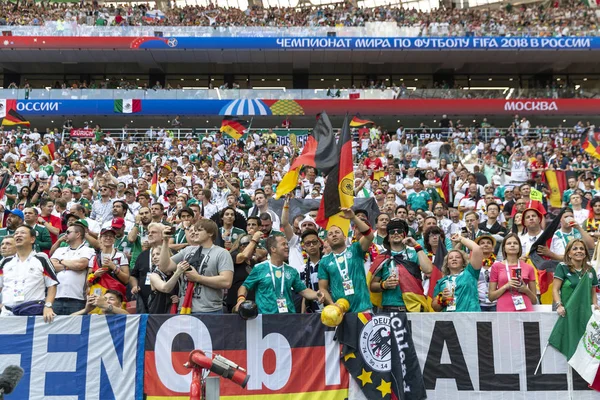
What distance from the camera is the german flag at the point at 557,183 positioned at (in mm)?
15445

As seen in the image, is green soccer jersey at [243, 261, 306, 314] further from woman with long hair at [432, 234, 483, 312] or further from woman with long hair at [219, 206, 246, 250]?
woman with long hair at [219, 206, 246, 250]

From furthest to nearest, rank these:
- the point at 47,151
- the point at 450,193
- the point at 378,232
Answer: the point at 47,151, the point at 450,193, the point at 378,232

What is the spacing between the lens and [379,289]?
21.9 ft

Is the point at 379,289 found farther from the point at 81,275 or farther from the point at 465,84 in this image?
the point at 465,84

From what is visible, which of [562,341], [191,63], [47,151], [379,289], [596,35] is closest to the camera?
[562,341]

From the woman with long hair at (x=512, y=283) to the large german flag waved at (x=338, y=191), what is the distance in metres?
1.71

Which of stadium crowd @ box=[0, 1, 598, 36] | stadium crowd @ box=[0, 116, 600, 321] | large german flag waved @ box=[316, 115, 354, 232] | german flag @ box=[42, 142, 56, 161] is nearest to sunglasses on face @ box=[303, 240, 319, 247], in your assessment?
stadium crowd @ box=[0, 116, 600, 321]

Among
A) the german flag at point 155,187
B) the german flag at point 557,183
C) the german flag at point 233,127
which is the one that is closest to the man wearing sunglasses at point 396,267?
the german flag at point 155,187

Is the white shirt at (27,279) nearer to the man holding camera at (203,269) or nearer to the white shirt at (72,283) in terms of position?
the white shirt at (72,283)

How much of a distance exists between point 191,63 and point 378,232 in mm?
32351

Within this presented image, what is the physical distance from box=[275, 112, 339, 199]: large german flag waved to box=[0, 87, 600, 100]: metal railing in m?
25.0

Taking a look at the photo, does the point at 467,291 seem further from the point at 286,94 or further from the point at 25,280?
the point at 286,94

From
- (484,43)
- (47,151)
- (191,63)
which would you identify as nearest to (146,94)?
(191,63)

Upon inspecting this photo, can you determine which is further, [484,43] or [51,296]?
[484,43]
